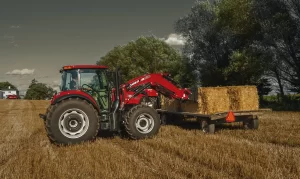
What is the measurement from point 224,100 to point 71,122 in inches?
218

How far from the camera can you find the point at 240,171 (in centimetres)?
580

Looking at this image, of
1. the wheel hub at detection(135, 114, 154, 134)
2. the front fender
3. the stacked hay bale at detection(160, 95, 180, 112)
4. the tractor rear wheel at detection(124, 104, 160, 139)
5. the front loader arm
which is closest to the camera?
the front fender

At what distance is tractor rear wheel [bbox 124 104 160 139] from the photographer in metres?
9.95

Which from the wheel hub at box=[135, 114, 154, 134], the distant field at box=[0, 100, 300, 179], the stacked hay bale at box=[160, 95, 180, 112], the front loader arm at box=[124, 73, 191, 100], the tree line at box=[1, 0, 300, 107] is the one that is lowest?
the distant field at box=[0, 100, 300, 179]

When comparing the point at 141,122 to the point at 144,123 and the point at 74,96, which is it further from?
the point at 74,96

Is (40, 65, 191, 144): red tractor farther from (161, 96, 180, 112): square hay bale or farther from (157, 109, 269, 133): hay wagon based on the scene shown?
(161, 96, 180, 112): square hay bale

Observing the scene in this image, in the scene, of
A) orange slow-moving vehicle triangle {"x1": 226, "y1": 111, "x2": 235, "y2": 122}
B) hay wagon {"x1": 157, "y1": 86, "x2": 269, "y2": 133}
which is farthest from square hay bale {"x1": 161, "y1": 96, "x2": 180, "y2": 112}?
orange slow-moving vehicle triangle {"x1": 226, "y1": 111, "x2": 235, "y2": 122}

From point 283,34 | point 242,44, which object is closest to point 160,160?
point 283,34

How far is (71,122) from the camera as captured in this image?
31.0 ft

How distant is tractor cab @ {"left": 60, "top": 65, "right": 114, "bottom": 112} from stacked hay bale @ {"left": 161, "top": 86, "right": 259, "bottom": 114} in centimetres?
332

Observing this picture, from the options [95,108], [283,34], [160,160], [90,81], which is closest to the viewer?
[160,160]

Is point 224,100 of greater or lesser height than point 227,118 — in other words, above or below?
above

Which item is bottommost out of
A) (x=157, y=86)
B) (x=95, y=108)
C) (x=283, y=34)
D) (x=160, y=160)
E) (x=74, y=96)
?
(x=160, y=160)

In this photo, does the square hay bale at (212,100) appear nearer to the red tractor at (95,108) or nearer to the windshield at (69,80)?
the red tractor at (95,108)
